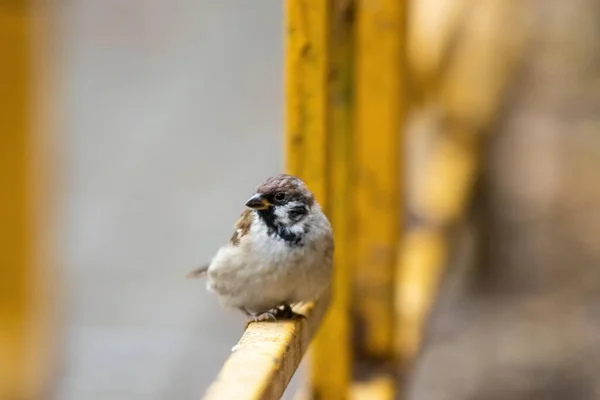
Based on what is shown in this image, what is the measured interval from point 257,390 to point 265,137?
587 cm

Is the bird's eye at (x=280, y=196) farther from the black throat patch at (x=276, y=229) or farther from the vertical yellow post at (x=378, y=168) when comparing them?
the vertical yellow post at (x=378, y=168)

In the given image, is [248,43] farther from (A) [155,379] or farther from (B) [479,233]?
(A) [155,379]

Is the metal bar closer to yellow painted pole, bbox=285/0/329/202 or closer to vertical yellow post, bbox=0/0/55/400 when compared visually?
A: yellow painted pole, bbox=285/0/329/202

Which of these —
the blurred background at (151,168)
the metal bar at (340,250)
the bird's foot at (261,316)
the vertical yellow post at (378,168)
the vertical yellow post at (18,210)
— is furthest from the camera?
the blurred background at (151,168)

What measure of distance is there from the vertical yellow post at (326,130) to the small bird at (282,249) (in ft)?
0.28

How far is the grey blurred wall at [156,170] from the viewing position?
16.4 ft

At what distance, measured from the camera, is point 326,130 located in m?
2.22

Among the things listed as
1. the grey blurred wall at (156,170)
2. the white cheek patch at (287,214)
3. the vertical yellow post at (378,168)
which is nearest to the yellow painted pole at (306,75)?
the white cheek patch at (287,214)

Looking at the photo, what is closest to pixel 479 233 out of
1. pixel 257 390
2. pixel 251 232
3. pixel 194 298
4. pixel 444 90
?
pixel 444 90

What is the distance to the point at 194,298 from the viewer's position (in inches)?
214

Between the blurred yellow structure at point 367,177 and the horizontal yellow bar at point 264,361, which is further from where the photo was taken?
the blurred yellow structure at point 367,177

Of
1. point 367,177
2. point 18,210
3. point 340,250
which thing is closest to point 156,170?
point 18,210

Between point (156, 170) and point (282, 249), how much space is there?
4788 millimetres

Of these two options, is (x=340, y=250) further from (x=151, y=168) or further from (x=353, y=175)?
(x=151, y=168)
